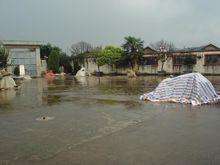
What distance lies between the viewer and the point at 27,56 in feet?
145

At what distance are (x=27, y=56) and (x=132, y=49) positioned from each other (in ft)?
55.6

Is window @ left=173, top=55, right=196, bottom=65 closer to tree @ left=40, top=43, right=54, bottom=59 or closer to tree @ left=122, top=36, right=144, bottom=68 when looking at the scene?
tree @ left=122, top=36, right=144, bottom=68

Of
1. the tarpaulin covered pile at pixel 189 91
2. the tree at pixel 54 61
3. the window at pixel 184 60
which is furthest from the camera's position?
the tree at pixel 54 61

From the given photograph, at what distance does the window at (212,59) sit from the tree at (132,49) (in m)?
9.15

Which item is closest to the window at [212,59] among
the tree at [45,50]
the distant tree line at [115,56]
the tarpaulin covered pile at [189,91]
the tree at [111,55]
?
the distant tree line at [115,56]

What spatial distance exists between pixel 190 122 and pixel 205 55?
3086cm

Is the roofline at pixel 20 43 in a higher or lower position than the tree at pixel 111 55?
higher

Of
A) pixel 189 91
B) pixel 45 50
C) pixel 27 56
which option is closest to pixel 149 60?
pixel 27 56

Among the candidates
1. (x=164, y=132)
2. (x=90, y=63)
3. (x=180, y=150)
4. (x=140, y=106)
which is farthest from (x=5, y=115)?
(x=90, y=63)

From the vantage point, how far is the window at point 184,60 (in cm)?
3688

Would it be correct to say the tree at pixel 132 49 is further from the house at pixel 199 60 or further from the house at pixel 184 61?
the house at pixel 199 60

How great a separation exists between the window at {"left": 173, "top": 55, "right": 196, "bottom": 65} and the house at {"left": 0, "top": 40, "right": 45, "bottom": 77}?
21687mm

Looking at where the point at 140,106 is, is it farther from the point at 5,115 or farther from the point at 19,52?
the point at 19,52

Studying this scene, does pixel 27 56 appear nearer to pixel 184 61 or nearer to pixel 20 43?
pixel 20 43
